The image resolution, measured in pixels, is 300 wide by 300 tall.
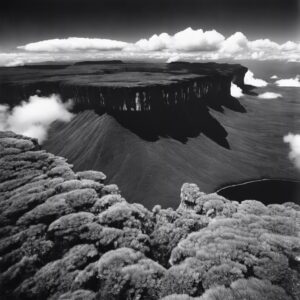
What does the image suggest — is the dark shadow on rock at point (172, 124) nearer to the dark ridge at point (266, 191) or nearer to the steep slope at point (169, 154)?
the steep slope at point (169, 154)

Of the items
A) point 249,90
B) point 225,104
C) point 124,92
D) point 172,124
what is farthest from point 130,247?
point 249,90

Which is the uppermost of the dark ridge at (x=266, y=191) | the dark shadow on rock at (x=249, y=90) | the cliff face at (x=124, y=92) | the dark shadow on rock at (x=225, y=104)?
the cliff face at (x=124, y=92)

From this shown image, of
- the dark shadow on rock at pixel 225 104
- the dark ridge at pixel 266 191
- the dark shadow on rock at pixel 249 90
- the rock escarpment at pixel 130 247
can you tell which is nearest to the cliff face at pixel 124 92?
the dark shadow on rock at pixel 225 104

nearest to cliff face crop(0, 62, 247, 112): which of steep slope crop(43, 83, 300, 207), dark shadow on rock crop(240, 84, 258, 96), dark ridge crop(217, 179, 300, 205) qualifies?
steep slope crop(43, 83, 300, 207)

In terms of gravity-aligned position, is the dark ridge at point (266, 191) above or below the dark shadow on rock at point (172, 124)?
below

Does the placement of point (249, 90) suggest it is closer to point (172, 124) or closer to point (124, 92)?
point (172, 124)

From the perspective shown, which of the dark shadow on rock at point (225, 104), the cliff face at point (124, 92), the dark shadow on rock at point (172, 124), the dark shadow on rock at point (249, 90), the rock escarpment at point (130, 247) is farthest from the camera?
the dark shadow on rock at point (249, 90)

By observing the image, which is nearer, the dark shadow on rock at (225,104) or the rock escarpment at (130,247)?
the rock escarpment at (130,247)
